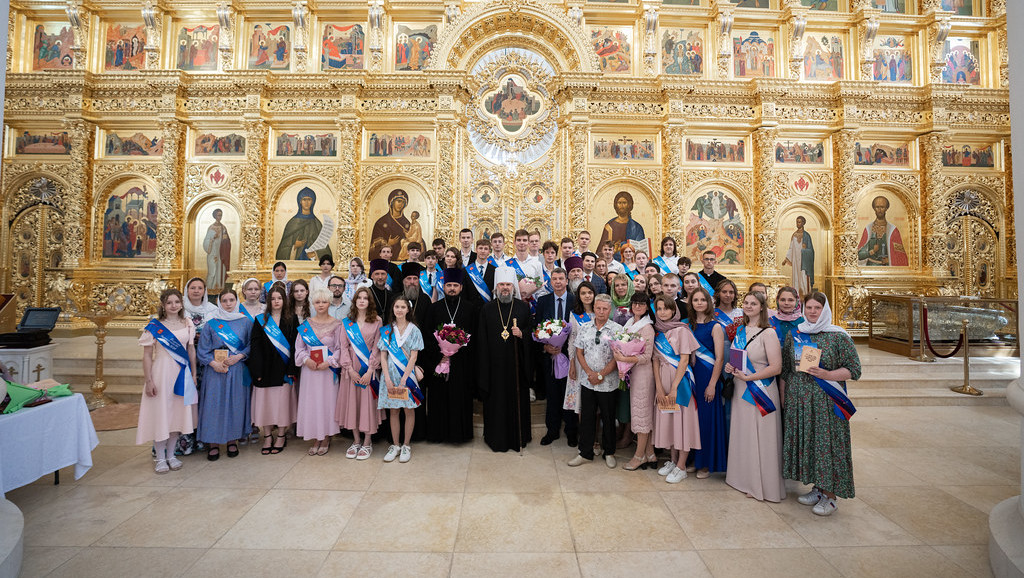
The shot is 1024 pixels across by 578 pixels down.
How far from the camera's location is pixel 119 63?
13336 millimetres

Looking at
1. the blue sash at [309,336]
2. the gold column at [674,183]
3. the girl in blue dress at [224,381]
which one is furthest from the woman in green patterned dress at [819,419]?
the gold column at [674,183]

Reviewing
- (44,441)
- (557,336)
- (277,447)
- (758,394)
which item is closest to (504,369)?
(557,336)

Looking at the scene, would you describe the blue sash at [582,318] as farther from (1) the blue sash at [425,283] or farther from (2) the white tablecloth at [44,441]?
(2) the white tablecloth at [44,441]

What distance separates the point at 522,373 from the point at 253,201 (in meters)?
10.5

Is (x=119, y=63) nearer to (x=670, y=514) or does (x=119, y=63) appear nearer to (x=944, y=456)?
(x=670, y=514)

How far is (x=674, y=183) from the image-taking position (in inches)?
510

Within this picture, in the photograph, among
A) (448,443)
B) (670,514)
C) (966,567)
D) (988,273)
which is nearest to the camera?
(966,567)

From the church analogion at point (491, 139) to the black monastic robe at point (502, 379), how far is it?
7158mm

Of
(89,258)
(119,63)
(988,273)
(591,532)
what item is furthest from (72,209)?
(988,273)

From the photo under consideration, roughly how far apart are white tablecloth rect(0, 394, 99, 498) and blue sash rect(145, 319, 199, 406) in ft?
2.89

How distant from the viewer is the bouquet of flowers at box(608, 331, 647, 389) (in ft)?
16.7

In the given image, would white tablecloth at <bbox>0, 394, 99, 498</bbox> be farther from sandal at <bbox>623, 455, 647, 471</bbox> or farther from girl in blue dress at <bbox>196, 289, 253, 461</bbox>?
sandal at <bbox>623, 455, 647, 471</bbox>

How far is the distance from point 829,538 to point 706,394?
1.61 metres

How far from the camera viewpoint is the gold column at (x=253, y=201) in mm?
12703
